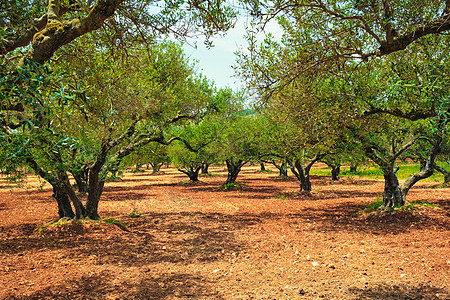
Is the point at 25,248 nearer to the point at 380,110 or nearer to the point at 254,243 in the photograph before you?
the point at 254,243

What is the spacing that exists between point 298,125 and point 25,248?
9339 mm

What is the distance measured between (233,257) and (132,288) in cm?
311

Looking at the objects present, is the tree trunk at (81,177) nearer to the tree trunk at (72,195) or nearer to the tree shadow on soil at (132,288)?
the tree trunk at (72,195)

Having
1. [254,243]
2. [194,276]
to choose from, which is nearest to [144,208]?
[254,243]

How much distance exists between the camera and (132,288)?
6352 millimetres

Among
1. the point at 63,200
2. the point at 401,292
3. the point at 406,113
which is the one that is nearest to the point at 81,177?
the point at 63,200

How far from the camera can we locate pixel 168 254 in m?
8.93

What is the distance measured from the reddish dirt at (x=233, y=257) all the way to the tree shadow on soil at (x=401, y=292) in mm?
17

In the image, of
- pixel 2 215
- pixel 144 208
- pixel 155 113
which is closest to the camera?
pixel 155 113

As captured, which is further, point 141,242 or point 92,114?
point 141,242

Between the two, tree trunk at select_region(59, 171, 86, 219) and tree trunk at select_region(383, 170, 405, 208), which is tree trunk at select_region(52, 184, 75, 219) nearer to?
tree trunk at select_region(59, 171, 86, 219)

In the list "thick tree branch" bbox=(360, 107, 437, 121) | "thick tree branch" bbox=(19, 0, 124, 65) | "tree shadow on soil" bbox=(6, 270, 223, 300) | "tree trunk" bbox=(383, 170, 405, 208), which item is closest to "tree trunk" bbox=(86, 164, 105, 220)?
"tree shadow on soil" bbox=(6, 270, 223, 300)

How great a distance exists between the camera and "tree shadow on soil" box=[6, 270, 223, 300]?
19.4ft

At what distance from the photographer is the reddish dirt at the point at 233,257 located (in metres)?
6.07
